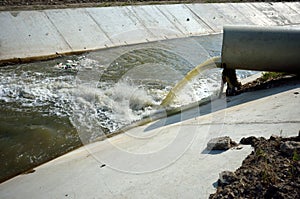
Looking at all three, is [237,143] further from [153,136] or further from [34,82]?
[34,82]

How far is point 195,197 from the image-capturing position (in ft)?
10.0

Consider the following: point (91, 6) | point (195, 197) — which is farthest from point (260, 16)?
point (195, 197)

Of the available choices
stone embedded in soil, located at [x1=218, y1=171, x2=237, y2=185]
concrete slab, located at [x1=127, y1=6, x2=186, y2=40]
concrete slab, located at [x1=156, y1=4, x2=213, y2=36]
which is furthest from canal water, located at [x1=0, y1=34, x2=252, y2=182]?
stone embedded in soil, located at [x1=218, y1=171, x2=237, y2=185]

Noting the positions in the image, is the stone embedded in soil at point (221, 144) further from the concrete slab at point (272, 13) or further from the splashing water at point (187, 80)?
the concrete slab at point (272, 13)

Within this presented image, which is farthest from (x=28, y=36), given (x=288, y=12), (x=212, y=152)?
(x=288, y=12)

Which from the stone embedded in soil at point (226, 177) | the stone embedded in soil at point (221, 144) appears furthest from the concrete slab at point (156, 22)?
the stone embedded in soil at point (226, 177)

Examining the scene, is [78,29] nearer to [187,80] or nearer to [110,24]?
[110,24]

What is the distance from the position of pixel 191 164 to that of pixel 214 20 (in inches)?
420

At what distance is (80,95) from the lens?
23.3ft

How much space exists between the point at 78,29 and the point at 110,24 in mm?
1231

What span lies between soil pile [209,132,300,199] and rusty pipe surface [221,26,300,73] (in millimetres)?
2905

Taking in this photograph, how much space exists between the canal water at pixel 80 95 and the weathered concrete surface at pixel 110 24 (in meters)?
0.55

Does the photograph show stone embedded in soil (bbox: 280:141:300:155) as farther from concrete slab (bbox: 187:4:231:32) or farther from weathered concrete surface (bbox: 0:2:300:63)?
concrete slab (bbox: 187:4:231:32)

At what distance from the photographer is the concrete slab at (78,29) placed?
9.93m
